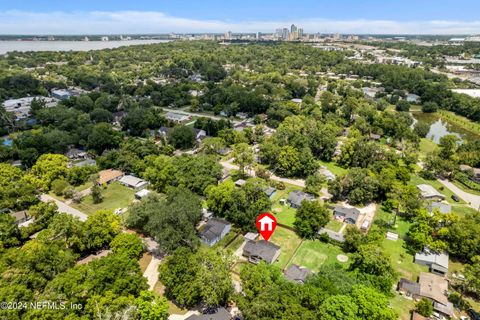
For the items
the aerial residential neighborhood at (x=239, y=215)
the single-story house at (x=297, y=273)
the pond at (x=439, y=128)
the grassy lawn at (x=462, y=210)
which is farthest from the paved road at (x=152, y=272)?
the pond at (x=439, y=128)

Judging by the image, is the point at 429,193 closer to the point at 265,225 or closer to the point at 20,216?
the point at 265,225

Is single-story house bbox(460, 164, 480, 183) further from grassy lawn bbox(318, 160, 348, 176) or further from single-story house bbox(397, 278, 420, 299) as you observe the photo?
single-story house bbox(397, 278, 420, 299)

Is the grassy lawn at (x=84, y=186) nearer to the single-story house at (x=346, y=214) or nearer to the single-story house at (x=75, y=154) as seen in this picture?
the single-story house at (x=75, y=154)

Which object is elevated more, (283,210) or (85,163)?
(85,163)

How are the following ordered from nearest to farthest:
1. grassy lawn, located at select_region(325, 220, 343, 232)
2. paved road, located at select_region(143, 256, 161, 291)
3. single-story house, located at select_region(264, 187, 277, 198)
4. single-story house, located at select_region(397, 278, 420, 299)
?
single-story house, located at select_region(397, 278, 420, 299)
paved road, located at select_region(143, 256, 161, 291)
grassy lawn, located at select_region(325, 220, 343, 232)
single-story house, located at select_region(264, 187, 277, 198)

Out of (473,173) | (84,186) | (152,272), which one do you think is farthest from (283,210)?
(473,173)

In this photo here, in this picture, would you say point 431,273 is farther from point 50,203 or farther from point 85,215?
point 50,203

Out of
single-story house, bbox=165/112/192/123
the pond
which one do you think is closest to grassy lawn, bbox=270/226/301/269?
single-story house, bbox=165/112/192/123

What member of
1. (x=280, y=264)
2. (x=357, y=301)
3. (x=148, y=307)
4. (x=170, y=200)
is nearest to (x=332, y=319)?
(x=357, y=301)
